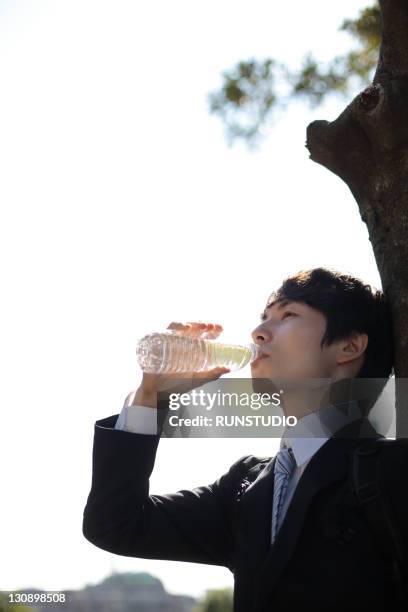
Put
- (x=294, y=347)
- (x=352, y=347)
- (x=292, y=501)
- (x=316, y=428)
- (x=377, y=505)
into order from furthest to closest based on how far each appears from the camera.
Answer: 1. (x=352, y=347)
2. (x=294, y=347)
3. (x=316, y=428)
4. (x=292, y=501)
5. (x=377, y=505)

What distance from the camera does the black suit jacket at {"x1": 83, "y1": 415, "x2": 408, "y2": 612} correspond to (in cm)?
236

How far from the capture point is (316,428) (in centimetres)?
284

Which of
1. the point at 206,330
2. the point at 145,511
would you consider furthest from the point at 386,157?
the point at 145,511

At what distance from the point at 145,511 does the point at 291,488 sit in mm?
582

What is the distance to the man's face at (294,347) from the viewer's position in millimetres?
2918

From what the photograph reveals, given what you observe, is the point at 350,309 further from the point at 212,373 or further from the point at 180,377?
the point at 180,377

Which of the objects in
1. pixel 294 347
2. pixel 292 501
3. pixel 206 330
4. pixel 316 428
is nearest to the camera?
pixel 292 501

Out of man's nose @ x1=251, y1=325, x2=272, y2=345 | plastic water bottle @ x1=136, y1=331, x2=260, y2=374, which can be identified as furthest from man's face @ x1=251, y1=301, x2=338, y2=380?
plastic water bottle @ x1=136, y1=331, x2=260, y2=374

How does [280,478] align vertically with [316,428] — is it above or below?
below

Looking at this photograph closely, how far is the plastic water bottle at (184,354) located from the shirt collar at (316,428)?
1.19 ft

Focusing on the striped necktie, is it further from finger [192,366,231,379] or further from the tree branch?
the tree branch

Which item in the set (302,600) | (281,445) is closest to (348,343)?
(281,445)

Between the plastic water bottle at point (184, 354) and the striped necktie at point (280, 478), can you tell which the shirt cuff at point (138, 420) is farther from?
the striped necktie at point (280, 478)

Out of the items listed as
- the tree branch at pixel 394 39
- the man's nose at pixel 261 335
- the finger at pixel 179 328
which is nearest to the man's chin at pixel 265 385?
the man's nose at pixel 261 335
